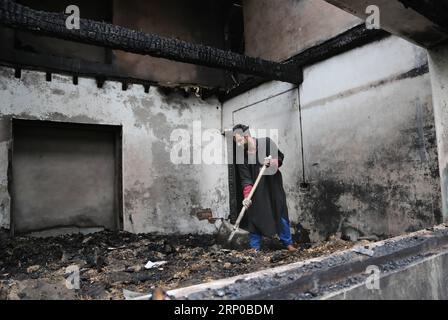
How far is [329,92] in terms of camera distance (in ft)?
17.4

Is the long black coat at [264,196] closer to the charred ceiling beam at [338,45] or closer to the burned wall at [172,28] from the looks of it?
the charred ceiling beam at [338,45]

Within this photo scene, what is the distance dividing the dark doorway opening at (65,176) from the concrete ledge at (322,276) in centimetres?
520

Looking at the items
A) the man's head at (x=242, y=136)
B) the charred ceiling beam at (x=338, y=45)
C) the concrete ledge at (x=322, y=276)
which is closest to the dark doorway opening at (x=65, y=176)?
the man's head at (x=242, y=136)

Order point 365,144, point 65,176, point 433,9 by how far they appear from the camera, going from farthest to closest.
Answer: point 65,176 < point 365,144 < point 433,9

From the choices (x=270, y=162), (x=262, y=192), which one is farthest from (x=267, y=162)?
(x=262, y=192)

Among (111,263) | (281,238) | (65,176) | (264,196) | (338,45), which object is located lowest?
(111,263)

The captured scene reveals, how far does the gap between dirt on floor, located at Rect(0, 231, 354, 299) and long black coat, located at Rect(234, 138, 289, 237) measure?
37 centimetres

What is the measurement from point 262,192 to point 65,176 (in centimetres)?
398

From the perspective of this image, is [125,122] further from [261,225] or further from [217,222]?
[261,225]

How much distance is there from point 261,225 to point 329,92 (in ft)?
8.12

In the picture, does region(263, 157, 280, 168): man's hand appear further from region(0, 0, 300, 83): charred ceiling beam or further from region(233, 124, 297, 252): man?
region(0, 0, 300, 83): charred ceiling beam

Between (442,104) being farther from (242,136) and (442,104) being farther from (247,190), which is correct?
(247,190)

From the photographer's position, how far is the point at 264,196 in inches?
182
